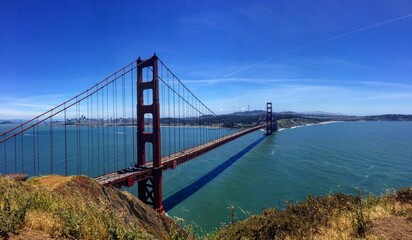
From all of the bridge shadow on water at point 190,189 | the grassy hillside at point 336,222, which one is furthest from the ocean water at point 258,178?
the grassy hillside at point 336,222

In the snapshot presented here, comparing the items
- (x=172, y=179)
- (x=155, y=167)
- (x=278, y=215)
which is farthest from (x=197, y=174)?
(x=278, y=215)

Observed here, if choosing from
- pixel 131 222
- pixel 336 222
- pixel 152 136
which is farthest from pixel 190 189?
pixel 336 222

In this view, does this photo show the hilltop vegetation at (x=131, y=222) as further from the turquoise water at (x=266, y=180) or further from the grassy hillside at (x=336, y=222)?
the turquoise water at (x=266, y=180)

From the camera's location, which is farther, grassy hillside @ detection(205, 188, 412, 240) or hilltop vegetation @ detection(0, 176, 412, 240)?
grassy hillside @ detection(205, 188, 412, 240)

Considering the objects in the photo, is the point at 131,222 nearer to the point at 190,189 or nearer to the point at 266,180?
the point at 190,189

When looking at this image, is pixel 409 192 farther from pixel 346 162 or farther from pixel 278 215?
pixel 346 162

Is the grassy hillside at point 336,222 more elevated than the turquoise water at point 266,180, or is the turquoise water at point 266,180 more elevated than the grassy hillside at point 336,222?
the grassy hillside at point 336,222

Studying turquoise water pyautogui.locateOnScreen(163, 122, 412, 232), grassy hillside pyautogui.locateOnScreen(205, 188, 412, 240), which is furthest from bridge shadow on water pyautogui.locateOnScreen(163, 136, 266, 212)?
grassy hillside pyautogui.locateOnScreen(205, 188, 412, 240)

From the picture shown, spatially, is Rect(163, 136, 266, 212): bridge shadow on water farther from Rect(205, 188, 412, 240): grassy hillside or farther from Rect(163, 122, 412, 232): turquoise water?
Rect(205, 188, 412, 240): grassy hillside
